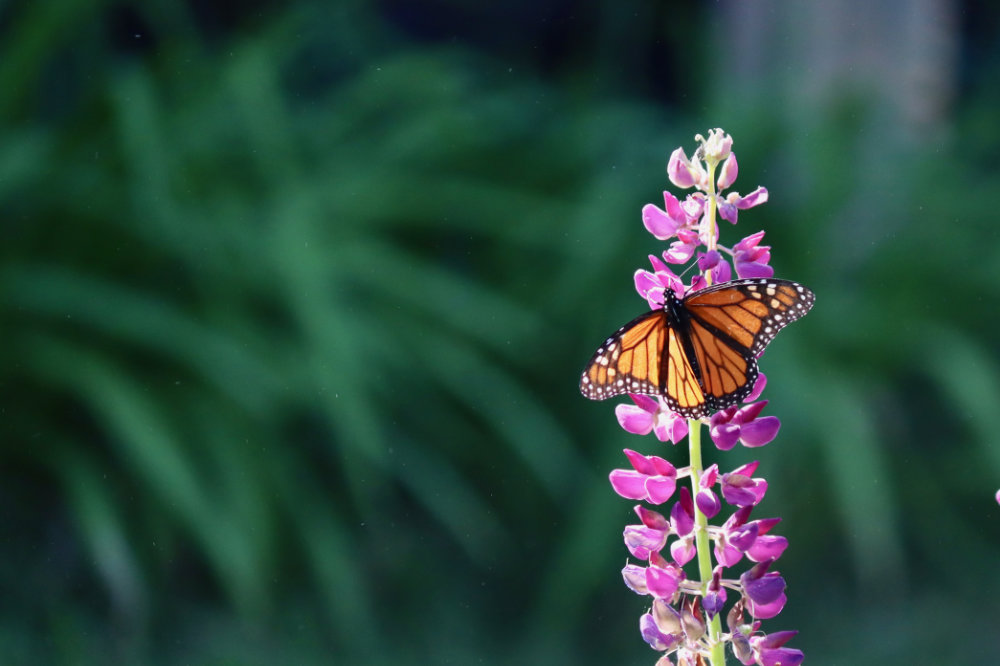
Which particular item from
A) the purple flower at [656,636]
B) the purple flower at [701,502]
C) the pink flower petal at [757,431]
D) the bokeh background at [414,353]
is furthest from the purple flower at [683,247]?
the bokeh background at [414,353]

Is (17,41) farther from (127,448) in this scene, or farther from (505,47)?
(505,47)

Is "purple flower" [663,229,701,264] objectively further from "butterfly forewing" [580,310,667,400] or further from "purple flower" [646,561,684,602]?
"purple flower" [646,561,684,602]

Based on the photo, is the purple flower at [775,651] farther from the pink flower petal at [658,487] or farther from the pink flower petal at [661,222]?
the pink flower petal at [661,222]

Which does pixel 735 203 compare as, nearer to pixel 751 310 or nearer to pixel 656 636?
pixel 751 310

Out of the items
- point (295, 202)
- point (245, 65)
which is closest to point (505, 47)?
point (245, 65)

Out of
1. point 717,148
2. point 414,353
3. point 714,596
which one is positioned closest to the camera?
point 714,596

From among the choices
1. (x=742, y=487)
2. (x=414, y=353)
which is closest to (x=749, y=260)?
(x=742, y=487)

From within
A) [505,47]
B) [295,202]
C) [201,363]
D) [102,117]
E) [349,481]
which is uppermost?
[505,47]
